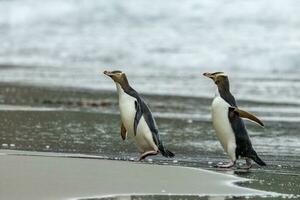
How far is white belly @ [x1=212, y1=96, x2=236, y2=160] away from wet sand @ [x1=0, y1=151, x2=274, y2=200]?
101 cm

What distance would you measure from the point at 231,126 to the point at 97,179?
1.99 metres

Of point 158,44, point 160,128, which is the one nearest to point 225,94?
point 160,128

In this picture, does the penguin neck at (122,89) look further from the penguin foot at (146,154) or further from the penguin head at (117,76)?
the penguin foot at (146,154)

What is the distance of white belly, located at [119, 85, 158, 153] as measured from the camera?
834 cm

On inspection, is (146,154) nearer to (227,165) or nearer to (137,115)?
(137,115)

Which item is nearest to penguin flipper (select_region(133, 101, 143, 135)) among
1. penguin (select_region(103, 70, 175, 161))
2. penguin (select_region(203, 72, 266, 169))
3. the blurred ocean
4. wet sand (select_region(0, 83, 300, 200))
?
penguin (select_region(103, 70, 175, 161))

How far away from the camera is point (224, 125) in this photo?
8234mm

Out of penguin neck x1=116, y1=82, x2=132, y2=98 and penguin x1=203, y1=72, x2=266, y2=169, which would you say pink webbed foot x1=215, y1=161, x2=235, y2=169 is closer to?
penguin x1=203, y1=72, x2=266, y2=169

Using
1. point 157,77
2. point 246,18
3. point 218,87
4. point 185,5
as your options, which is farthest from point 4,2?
point 218,87

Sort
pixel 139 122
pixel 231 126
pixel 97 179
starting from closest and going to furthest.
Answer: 1. pixel 97 179
2. pixel 231 126
3. pixel 139 122

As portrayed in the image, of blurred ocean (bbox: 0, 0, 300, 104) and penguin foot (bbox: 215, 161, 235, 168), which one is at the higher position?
blurred ocean (bbox: 0, 0, 300, 104)

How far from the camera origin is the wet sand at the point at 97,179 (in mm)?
6109

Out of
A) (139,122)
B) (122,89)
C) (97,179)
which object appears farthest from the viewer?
(122,89)

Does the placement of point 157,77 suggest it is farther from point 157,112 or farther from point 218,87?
point 218,87
